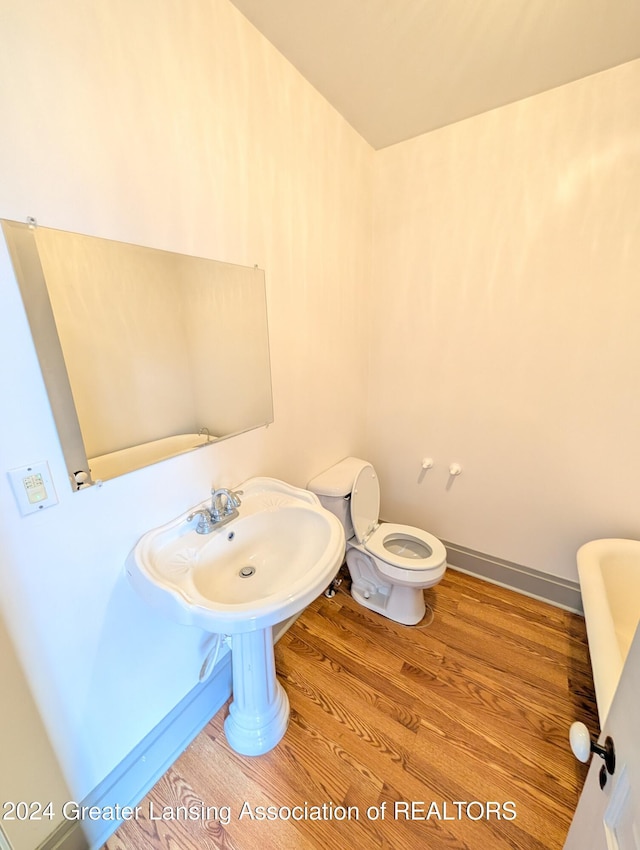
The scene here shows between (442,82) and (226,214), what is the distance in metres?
1.08

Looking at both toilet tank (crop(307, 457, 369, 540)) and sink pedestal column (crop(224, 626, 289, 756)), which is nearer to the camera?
sink pedestal column (crop(224, 626, 289, 756))

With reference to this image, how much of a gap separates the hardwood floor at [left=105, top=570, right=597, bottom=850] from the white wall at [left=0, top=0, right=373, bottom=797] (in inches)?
13.5

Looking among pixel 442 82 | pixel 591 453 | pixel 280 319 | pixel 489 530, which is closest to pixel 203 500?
pixel 280 319

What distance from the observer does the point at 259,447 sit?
4.62 feet

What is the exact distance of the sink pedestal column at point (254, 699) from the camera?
3.72 ft

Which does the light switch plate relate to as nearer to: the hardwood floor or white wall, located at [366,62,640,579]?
the hardwood floor

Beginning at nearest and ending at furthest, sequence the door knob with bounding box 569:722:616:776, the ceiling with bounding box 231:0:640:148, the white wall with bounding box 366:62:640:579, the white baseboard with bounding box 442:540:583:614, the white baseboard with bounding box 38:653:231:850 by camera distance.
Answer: the door knob with bounding box 569:722:616:776
the white baseboard with bounding box 38:653:231:850
the ceiling with bounding box 231:0:640:148
the white wall with bounding box 366:62:640:579
the white baseboard with bounding box 442:540:583:614

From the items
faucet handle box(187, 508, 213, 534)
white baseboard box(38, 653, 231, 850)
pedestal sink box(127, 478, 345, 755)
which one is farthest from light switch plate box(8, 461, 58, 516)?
white baseboard box(38, 653, 231, 850)

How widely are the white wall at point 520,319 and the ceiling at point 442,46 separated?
0.46 feet

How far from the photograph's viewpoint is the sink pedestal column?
1133 millimetres

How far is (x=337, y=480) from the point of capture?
5.73 ft

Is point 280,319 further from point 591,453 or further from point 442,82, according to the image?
point 591,453

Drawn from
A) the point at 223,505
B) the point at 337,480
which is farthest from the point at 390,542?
the point at 223,505

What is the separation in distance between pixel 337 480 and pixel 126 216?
1.36 m
